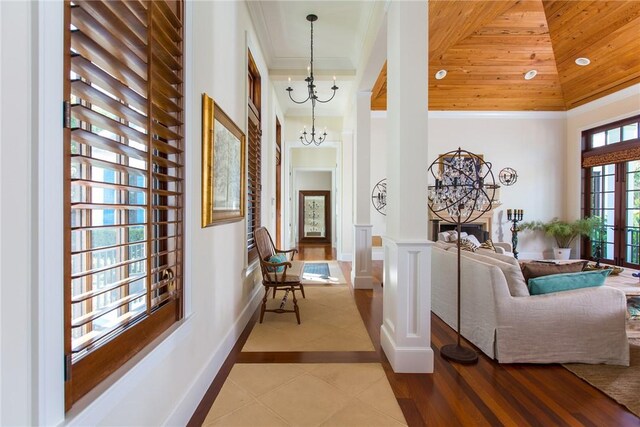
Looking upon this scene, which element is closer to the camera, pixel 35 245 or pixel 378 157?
pixel 35 245

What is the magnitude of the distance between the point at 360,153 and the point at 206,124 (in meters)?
3.17

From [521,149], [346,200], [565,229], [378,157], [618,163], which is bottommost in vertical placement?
[565,229]

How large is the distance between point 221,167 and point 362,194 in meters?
2.97

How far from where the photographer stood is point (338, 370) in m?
2.43

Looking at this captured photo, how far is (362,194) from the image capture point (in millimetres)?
5051

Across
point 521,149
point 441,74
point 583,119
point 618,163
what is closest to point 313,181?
point 441,74

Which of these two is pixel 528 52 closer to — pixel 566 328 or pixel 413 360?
pixel 566 328

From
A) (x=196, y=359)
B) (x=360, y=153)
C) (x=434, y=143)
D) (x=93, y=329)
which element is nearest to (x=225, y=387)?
(x=196, y=359)

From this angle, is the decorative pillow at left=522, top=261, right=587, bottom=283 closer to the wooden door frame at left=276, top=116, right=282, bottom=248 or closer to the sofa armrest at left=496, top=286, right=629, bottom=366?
the sofa armrest at left=496, top=286, right=629, bottom=366

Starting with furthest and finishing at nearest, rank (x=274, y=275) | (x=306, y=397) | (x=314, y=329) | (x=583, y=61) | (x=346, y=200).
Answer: (x=346, y=200), (x=583, y=61), (x=274, y=275), (x=314, y=329), (x=306, y=397)

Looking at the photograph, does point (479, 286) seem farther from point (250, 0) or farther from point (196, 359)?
point (250, 0)

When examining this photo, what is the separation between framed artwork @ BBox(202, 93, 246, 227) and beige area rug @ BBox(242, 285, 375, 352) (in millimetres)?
1184

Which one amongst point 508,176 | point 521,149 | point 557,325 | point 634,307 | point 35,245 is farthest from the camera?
point 521,149

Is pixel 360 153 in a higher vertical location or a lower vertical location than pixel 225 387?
higher
